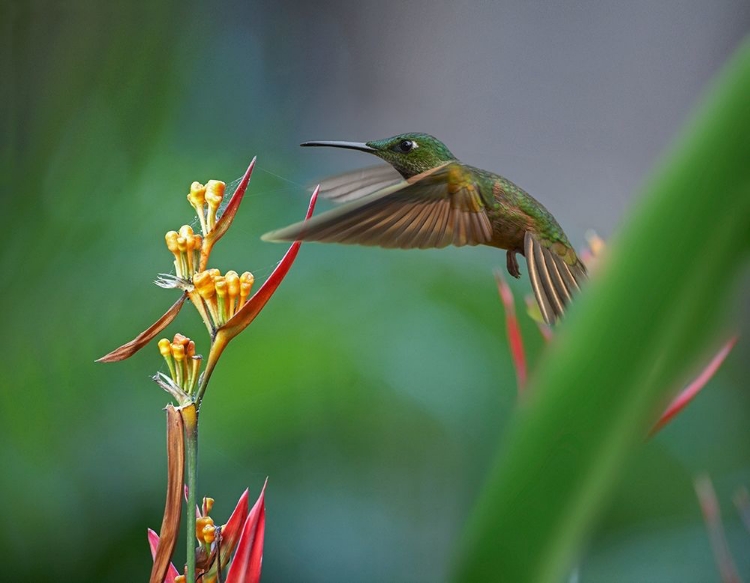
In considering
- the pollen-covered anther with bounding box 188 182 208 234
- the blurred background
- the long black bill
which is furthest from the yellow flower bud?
the blurred background

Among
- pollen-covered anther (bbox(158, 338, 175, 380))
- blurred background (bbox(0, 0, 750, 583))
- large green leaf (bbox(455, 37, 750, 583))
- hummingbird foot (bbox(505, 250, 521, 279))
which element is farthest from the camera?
blurred background (bbox(0, 0, 750, 583))

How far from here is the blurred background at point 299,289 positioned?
0.85 meters

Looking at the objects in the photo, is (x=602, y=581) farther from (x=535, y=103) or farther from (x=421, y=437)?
(x=535, y=103)

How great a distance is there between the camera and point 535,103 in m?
1.04

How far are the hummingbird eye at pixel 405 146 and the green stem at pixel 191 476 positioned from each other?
18 centimetres

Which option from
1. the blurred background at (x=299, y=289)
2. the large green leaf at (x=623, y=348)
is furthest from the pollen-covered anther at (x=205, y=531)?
the blurred background at (x=299, y=289)

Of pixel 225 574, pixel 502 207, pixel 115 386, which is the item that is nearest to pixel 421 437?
pixel 115 386

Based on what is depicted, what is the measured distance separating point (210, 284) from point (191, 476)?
1.8 inches

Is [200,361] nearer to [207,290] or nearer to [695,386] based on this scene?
[207,290]

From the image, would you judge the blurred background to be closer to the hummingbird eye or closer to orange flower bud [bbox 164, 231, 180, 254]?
the hummingbird eye

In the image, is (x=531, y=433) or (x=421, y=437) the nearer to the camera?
(x=531, y=433)

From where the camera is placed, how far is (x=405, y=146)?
0.34 metres

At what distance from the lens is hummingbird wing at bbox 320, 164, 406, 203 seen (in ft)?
1.21

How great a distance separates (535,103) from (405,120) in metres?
0.16
